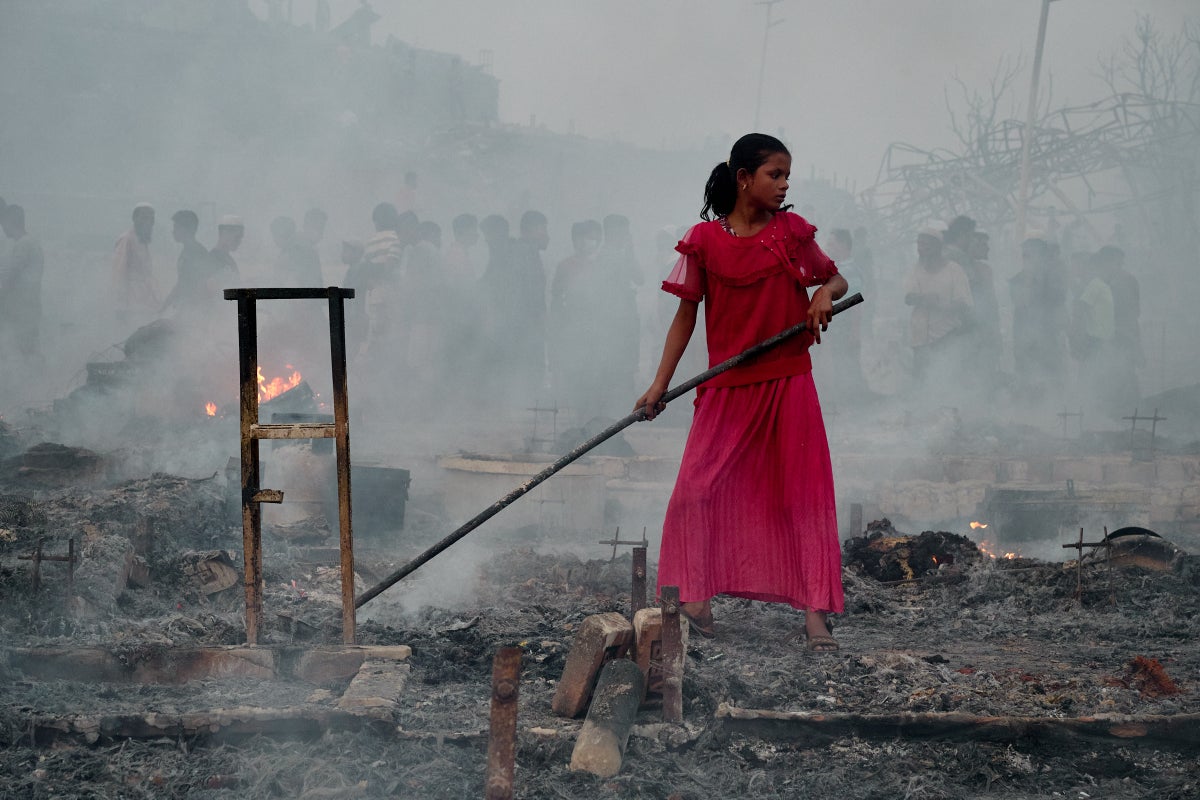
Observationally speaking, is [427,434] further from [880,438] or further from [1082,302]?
[1082,302]

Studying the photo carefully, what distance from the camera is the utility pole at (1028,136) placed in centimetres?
2062

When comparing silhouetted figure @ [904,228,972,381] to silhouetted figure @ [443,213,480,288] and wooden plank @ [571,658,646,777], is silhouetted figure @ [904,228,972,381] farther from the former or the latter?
wooden plank @ [571,658,646,777]

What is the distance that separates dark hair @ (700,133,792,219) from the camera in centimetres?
437

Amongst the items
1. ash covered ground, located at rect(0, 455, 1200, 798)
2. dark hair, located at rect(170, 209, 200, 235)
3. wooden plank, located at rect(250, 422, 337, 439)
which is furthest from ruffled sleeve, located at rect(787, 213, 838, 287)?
dark hair, located at rect(170, 209, 200, 235)

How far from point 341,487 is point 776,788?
81.5 inches

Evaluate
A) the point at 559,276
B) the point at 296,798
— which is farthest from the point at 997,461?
the point at 296,798

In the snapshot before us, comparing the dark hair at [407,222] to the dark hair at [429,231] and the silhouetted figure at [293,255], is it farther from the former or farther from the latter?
the silhouetted figure at [293,255]

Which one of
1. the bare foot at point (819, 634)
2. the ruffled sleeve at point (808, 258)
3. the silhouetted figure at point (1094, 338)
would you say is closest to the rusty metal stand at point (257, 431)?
the ruffled sleeve at point (808, 258)

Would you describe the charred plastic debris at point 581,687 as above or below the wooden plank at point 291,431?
below

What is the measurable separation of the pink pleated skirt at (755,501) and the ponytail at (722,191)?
80cm

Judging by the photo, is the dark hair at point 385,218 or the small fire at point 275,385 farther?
the dark hair at point 385,218

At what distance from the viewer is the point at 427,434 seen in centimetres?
1220

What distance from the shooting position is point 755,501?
450cm

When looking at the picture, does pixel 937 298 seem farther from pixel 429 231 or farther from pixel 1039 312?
pixel 429 231
